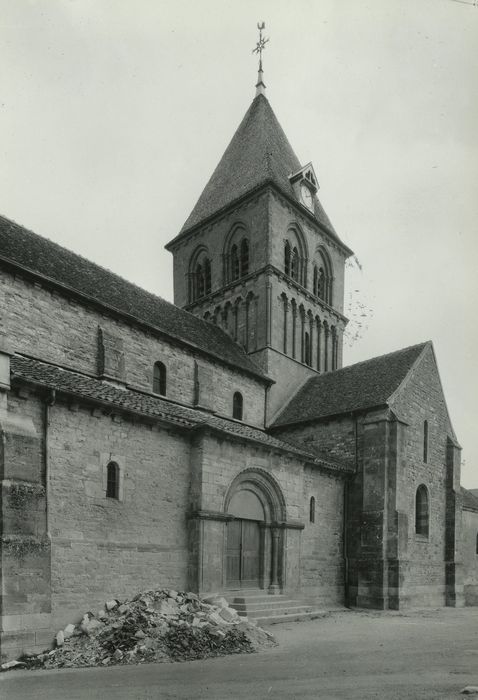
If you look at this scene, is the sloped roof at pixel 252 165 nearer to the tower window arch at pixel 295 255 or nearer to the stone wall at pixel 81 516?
the tower window arch at pixel 295 255

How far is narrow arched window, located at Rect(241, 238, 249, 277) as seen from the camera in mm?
28859

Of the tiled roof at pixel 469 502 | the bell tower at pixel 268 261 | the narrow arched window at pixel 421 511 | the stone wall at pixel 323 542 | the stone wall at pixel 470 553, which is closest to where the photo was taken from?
the stone wall at pixel 323 542

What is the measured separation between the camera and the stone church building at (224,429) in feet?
41.9

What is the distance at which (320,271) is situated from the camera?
31.2 metres

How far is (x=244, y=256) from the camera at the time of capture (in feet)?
95.5

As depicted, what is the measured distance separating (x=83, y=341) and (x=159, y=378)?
3435mm

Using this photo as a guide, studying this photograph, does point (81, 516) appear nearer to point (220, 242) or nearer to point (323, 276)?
point (220, 242)

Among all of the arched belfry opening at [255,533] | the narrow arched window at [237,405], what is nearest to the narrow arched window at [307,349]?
the narrow arched window at [237,405]

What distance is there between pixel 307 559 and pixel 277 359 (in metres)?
9.53

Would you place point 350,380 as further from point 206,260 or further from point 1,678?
point 1,678

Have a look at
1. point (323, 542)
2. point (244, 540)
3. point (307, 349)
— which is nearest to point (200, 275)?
point (307, 349)

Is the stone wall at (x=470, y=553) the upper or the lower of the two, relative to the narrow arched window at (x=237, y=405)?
lower

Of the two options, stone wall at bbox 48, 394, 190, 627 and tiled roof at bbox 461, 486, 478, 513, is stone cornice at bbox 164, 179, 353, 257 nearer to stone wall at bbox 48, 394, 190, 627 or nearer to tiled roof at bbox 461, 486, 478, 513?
tiled roof at bbox 461, 486, 478, 513

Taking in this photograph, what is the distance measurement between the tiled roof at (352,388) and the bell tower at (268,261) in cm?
89
